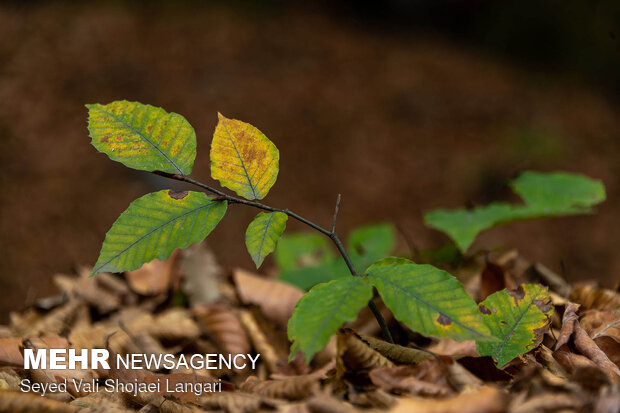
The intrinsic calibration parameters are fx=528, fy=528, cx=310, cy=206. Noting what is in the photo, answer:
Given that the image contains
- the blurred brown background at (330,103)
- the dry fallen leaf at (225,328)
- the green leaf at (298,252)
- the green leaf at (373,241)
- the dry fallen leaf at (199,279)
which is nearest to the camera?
the dry fallen leaf at (225,328)

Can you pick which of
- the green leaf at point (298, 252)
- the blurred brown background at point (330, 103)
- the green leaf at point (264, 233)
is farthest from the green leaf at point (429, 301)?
the blurred brown background at point (330, 103)

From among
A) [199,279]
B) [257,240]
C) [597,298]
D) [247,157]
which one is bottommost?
[199,279]

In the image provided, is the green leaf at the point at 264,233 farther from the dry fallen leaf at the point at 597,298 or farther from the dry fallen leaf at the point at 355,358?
the dry fallen leaf at the point at 597,298

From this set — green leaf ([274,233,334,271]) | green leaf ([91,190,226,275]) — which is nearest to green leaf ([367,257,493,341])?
green leaf ([91,190,226,275])

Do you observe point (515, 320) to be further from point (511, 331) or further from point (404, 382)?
point (404, 382)

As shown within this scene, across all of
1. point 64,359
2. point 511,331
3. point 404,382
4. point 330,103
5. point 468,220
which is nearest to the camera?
point 404,382

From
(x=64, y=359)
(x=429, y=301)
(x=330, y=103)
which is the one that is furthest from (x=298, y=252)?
(x=330, y=103)

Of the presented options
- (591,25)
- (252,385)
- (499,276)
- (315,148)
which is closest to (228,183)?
(252,385)

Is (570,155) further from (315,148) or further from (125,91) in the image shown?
(125,91)
